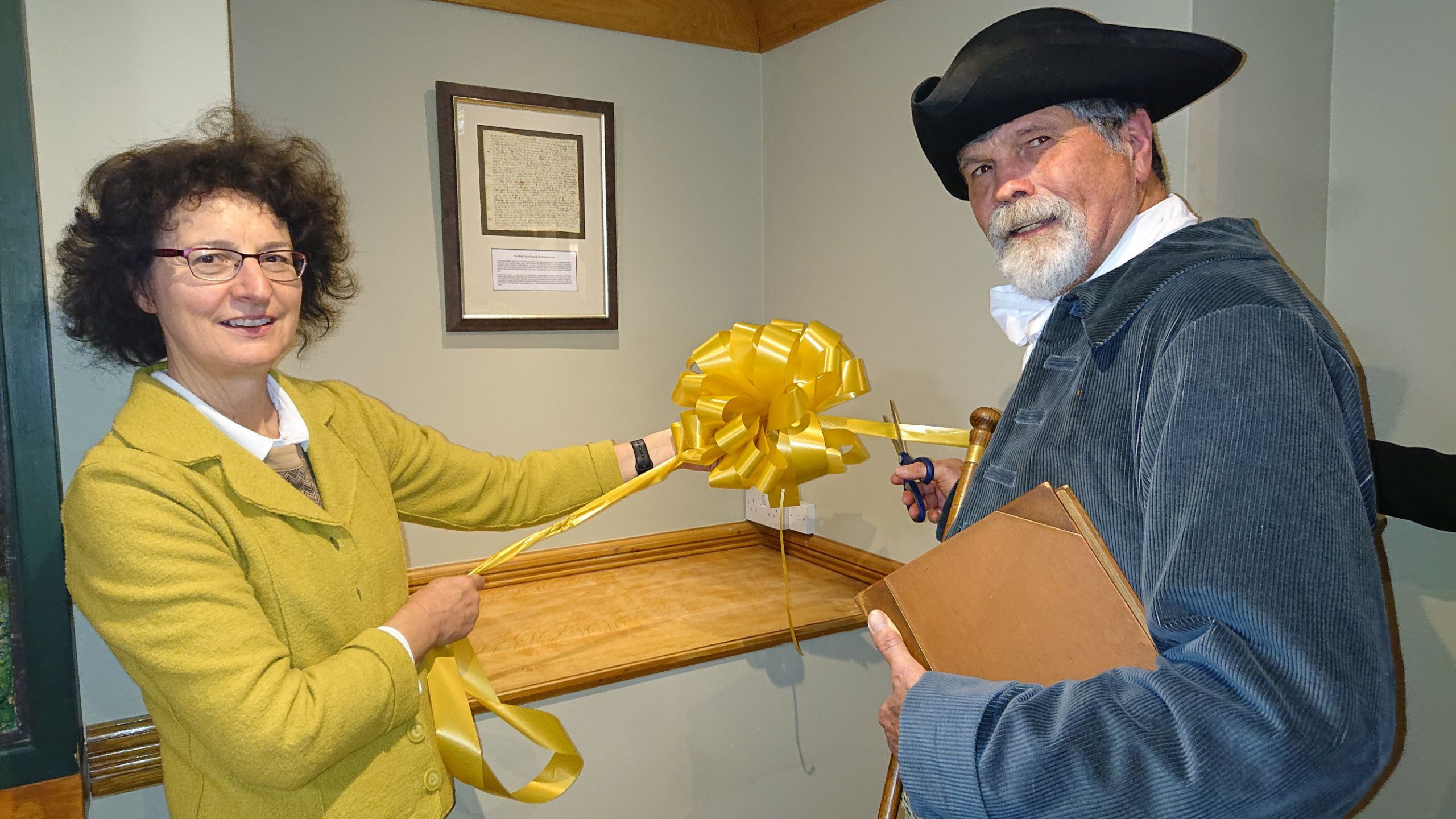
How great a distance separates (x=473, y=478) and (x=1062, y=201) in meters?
1.09

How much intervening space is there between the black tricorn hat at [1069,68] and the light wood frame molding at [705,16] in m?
1.28

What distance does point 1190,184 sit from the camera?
1.58 metres

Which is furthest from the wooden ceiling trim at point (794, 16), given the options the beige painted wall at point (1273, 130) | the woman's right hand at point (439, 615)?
the woman's right hand at point (439, 615)

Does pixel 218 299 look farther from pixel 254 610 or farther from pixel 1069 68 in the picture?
pixel 1069 68

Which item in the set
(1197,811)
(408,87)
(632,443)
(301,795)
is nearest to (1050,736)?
(1197,811)

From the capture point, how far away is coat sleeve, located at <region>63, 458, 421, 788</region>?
0.98 metres

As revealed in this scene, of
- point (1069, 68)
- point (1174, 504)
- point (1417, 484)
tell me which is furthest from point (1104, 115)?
point (1417, 484)

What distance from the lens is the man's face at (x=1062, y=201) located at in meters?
0.99

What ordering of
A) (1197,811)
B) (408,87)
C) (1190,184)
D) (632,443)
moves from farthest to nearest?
(408,87) → (632,443) → (1190,184) → (1197,811)

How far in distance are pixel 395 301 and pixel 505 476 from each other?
77 cm

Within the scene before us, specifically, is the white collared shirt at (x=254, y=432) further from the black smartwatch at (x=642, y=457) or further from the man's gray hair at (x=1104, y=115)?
the man's gray hair at (x=1104, y=115)

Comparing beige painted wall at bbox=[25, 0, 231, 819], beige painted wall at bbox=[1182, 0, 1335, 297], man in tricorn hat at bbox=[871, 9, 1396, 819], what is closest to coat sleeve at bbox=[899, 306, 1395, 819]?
man in tricorn hat at bbox=[871, 9, 1396, 819]

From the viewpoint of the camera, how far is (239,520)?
1.08 m

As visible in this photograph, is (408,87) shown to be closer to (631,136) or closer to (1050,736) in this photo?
(631,136)
